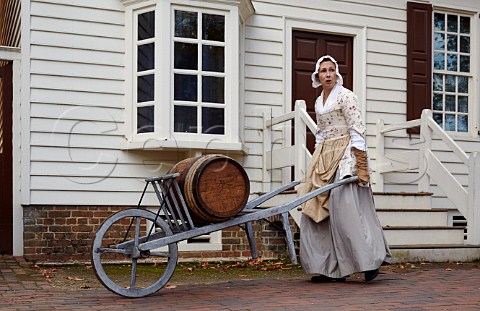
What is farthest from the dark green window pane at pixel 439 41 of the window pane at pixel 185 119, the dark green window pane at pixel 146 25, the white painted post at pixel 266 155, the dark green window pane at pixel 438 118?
the dark green window pane at pixel 146 25

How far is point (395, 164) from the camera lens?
33.6 feet

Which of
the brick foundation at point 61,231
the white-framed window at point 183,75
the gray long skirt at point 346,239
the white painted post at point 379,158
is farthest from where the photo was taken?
the white painted post at point 379,158

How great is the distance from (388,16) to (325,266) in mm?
5189

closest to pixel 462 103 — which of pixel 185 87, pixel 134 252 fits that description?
pixel 185 87

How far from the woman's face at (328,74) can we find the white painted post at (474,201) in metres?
2.81

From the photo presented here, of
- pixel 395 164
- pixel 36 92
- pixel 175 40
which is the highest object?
pixel 175 40

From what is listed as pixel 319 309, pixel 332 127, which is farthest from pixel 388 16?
pixel 319 309

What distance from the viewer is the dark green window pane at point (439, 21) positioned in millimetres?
11305

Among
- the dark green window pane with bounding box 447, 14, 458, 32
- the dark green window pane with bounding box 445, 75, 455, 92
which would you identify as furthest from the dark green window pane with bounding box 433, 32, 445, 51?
the dark green window pane with bounding box 445, 75, 455, 92

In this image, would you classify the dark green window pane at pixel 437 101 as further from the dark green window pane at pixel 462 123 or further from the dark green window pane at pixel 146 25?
the dark green window pane at pixel 146 25

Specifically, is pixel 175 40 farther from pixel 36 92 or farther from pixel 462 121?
pixel 462 121

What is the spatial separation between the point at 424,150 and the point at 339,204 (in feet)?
11.1

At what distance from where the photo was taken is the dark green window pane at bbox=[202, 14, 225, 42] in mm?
9390

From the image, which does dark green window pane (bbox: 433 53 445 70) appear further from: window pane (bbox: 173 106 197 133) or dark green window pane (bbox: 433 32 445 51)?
window pane (bbox: 173 106 197 133)
